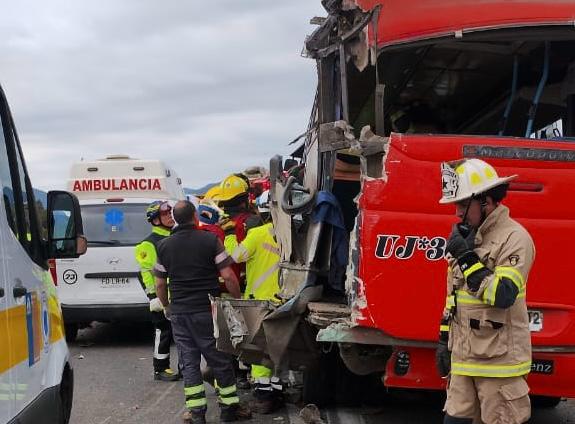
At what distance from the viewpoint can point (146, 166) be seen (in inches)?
446

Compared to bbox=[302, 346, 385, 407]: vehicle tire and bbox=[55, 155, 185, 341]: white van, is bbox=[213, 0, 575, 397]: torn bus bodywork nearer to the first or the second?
bbox=[302, 346, 385, 407]: vehicle tire

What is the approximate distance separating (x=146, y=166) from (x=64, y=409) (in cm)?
741

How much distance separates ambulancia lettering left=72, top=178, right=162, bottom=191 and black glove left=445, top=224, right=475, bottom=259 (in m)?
7.99

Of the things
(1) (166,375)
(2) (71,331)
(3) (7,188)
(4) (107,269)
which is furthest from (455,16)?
(2) (71,331)

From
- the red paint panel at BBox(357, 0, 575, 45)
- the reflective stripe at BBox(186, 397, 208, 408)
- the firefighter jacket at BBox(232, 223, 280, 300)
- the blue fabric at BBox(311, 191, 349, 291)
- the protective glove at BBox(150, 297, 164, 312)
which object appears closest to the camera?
the red paint panel at BBox(357, 0, 575, 45)

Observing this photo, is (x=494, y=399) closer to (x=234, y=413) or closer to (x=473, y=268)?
(x=473, y=268)

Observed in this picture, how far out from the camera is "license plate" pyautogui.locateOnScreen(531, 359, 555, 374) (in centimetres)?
422

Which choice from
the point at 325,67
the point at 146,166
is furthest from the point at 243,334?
the point at 146,166

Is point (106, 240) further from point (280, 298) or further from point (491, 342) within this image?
point (491, 342)

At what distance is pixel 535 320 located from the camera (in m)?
4.16

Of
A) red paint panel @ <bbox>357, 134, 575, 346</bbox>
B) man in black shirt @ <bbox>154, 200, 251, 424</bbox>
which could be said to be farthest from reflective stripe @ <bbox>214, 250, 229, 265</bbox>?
red paint panel @ <bbox>357, 134, 575, 346</bbox>

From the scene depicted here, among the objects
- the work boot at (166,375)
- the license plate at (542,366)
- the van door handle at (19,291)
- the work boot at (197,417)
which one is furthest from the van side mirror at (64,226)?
the work boot at (166,375)

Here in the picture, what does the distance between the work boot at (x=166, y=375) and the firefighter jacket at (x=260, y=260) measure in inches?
62.1

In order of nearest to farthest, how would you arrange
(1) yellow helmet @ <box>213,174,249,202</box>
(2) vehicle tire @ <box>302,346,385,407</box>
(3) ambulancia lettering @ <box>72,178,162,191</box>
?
(2) vehicle tire @ <box>302,346,385,407</box> → (1) yellow helmet @ <box>213,174,249,202</box> → (3) ambulancia lettering @ <box>72,178,162,191</box>
